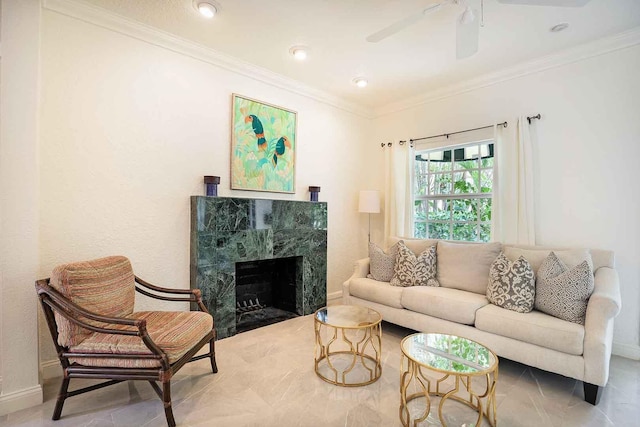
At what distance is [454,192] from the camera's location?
3.93 meters

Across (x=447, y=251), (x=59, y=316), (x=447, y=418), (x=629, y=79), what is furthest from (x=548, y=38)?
(x=59, y=316)

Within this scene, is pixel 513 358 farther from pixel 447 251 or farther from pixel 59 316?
pixel 59 316

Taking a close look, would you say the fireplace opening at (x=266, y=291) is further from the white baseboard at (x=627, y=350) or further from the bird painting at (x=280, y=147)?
the white baseboard at (x=627, y=350)

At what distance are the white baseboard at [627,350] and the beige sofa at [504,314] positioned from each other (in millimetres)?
777

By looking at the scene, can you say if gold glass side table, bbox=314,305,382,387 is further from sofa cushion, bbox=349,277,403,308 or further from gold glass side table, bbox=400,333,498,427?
sofa cushion, bbox=349,277,403,308

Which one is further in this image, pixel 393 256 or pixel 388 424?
pixel 393 256

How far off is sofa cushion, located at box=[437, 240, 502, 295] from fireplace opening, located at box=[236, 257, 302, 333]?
5.27 ft

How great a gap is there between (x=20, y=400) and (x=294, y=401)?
5.47 ft

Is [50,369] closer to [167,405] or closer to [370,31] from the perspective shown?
[167,405]

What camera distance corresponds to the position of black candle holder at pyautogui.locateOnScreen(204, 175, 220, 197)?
9.69 ft

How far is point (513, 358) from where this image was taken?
2.33 m

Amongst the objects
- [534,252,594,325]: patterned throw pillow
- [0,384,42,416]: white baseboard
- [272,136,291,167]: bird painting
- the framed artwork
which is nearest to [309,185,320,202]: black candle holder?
the framed artwork

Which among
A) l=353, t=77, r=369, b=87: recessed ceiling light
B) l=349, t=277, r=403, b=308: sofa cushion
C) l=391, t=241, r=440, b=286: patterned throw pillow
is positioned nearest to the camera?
l=349, t=277, r=403, b=308: sofa cushion

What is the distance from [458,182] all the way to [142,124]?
350 cm
